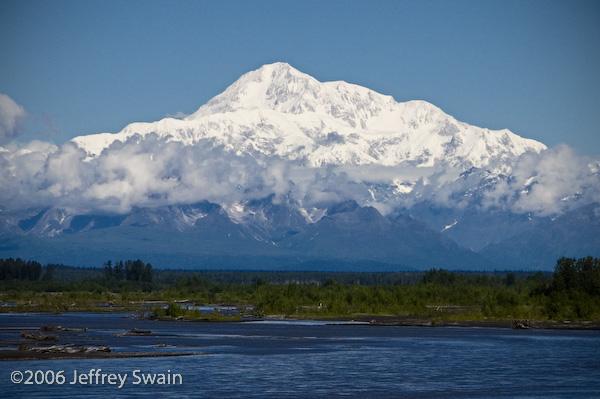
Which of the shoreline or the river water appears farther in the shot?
the shoreline

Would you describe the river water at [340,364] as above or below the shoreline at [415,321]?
below

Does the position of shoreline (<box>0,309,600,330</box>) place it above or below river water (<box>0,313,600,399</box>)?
above

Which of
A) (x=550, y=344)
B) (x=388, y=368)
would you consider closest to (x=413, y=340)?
(x=550, y=344)

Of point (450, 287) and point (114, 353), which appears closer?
point (114, 353)

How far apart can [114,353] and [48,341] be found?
11.6 metres

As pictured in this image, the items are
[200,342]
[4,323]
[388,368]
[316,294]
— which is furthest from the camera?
[316,294]

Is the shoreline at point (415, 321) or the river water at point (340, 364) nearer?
the river water at point (340, 364)

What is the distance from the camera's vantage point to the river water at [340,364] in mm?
77562

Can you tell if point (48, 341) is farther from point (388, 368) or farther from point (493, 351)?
point (493, 351)

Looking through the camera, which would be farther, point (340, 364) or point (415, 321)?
point (415, 321)

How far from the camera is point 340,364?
9450 cm

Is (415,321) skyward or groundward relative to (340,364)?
skyward

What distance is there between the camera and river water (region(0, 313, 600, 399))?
7756cm

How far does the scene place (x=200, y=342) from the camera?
115m
